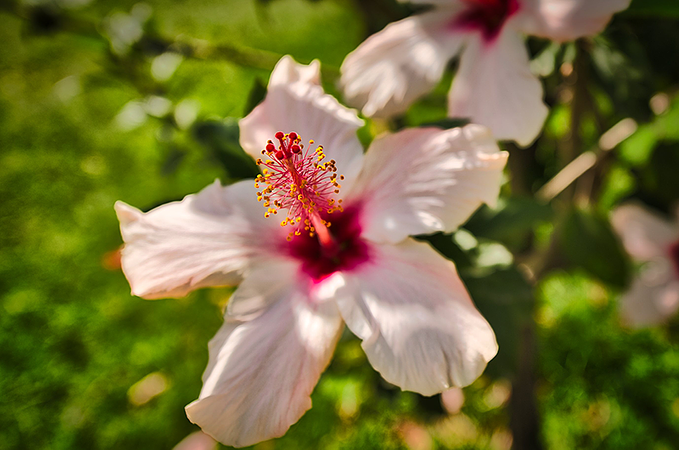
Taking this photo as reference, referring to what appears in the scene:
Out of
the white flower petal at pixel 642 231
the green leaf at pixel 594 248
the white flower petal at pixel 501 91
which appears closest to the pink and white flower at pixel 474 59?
the white flower petal at pixel 501 91

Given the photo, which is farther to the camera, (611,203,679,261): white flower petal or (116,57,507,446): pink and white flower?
(611,203,679,261): white flower petal

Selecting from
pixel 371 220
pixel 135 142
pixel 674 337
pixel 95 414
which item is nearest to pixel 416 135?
pixel 371 220

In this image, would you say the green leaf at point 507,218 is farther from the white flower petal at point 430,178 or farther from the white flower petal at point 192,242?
the white flower petal at point 192,242

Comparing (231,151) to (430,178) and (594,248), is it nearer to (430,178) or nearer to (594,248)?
(430,178)

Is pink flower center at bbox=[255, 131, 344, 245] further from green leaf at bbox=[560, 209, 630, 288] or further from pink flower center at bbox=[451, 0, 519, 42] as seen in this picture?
green leaf at bbox=[560, 209, 630, 288]

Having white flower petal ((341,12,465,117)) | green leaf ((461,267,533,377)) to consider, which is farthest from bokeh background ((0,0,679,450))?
white flower petal ((341,12,465,117))

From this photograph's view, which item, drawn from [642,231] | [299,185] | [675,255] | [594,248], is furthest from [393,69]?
[675,255]

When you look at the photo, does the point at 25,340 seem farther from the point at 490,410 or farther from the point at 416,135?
the point at 416,135
